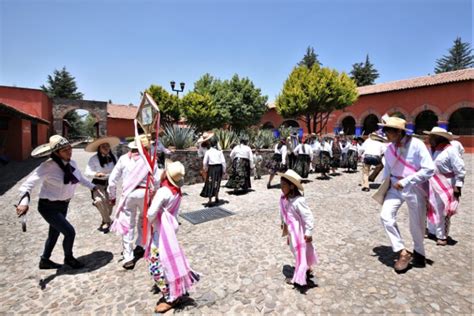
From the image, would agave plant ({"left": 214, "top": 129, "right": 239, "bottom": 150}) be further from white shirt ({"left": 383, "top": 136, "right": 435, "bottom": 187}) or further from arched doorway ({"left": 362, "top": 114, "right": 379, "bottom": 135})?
arched doorway ({"left": 362, "top": 114, "right": 379, "bottom": 135})

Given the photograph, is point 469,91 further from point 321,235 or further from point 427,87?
point 321,235

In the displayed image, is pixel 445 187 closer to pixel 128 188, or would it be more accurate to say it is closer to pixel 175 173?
pixel 175 173

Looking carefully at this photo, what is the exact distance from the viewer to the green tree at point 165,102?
2739 centimetres

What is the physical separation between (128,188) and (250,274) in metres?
1.89

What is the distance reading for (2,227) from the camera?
480 centimetres

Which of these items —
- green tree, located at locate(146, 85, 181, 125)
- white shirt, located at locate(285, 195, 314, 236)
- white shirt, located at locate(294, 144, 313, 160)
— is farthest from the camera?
green tree, located at locate(146, 85, 181, 125)

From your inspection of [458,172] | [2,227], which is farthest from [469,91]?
[2,227]

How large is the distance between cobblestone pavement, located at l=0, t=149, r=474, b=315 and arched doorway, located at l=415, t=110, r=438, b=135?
1881cm

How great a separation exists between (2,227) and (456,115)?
82.3ft

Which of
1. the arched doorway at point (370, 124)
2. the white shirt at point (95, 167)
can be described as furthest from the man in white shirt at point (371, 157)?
the arched doorway at point (370, 124)

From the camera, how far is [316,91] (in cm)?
1941

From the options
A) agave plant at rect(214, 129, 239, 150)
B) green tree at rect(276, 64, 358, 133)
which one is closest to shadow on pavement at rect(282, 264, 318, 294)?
agave plant at rect(214, 129, 239, 150)

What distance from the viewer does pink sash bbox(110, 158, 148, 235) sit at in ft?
10.9

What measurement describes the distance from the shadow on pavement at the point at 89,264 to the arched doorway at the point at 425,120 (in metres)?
23.5
